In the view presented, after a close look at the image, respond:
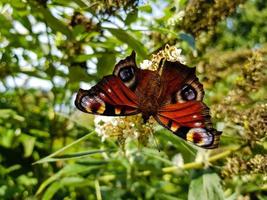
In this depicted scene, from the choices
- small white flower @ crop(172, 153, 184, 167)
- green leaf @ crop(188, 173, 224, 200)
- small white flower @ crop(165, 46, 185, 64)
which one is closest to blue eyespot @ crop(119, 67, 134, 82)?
small white flower @ crop(165, 46, 185, 64)

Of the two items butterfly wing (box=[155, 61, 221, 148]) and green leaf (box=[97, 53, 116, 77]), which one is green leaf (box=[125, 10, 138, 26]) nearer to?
green leaf (box=[97, 53, 116, 77])

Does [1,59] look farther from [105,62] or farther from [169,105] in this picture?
[169,105]

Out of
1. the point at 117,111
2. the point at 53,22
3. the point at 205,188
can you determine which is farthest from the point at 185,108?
the point at 53,22

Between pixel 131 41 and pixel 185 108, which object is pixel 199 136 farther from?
pixel 131 41

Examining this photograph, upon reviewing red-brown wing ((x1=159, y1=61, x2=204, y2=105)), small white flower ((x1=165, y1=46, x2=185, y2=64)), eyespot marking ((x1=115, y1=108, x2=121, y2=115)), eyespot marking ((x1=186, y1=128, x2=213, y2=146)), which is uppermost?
small white flower ((x1=165, y1=46, x2=185, y2=64))

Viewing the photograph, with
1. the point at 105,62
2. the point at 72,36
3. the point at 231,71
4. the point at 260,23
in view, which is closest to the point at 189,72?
the point at 105,62

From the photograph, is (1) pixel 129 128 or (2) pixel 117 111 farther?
(1) pixel 129 128
